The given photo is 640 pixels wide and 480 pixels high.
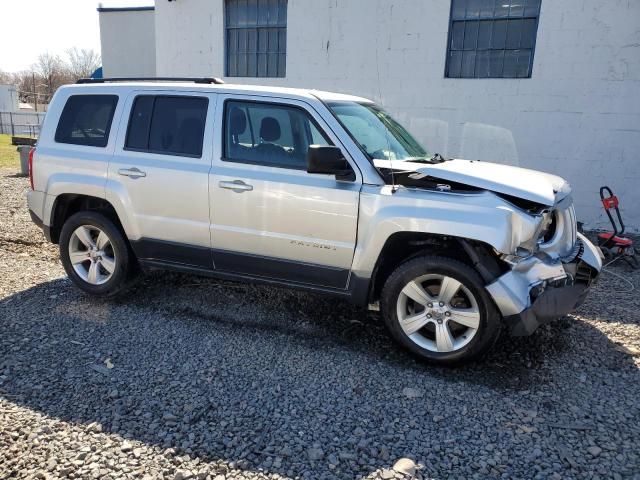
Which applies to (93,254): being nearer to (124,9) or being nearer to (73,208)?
(73,208)

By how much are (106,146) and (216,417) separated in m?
2.79

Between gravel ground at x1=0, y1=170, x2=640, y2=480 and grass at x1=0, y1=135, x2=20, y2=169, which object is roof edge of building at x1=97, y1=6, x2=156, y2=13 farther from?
gravel ground at x1=0, y1=170, x2=640, y2=480

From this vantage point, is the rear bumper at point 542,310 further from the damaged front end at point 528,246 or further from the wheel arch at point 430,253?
the wheel arch at point 430,253

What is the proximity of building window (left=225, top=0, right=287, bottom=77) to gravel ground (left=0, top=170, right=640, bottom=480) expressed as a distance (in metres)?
6.52

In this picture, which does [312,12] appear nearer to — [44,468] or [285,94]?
[285,94]

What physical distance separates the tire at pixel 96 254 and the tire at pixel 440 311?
2.52 meters

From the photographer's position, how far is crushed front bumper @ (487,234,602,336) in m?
3.43

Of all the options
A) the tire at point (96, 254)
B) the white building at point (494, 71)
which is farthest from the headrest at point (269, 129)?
the white building at point (494, 71)

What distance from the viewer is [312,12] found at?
934cm

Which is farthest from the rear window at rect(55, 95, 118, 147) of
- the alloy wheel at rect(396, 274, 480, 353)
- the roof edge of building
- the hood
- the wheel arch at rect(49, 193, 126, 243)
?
the roof edge of building

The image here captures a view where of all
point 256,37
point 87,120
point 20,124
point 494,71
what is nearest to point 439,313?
point 87,120

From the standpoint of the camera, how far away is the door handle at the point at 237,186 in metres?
4.07

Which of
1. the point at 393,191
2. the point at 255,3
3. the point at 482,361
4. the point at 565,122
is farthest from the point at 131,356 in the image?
the point at 255,3

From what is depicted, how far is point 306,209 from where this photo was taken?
393cm
